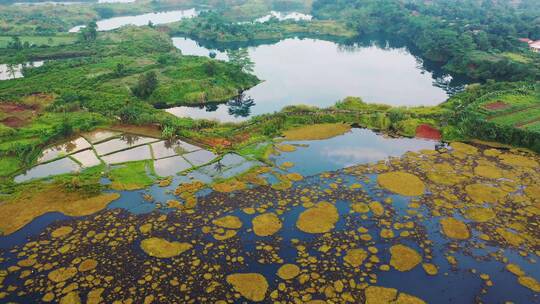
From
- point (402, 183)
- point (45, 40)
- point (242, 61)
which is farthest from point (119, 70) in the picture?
point (402, 183)

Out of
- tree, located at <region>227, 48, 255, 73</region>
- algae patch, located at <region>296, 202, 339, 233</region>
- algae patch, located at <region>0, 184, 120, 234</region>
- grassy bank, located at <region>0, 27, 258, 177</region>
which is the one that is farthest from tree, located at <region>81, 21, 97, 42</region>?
algae patch, located at <region>296, 202, 339, 233</region>

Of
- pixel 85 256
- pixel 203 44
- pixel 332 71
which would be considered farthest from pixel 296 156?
pixel 203 44

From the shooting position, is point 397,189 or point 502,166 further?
point 502,166

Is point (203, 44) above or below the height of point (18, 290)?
above

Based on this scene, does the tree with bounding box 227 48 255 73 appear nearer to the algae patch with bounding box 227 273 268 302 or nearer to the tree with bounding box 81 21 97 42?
the tree with bounding box 81 21 97 42

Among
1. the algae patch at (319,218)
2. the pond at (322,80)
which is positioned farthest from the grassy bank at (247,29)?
the algae patch at (319,218)

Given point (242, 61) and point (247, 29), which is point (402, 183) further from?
point (247, 29)

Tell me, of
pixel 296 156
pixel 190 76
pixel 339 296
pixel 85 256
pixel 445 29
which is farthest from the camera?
pixel 445 29

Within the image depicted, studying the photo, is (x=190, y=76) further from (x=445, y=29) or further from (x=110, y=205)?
(x=445, y=29)
